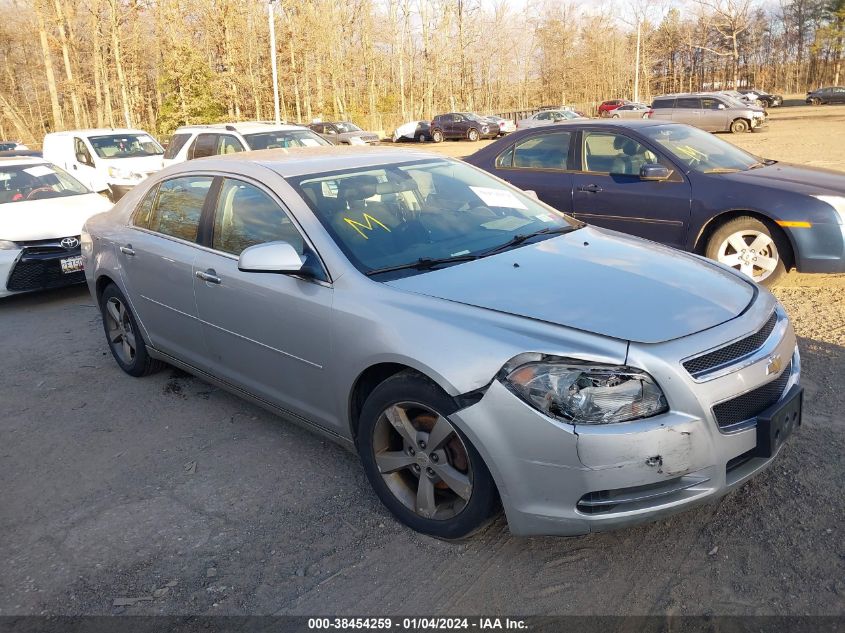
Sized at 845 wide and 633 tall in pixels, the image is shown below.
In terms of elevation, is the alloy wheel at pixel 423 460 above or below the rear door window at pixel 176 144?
below

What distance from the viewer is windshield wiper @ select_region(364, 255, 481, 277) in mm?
3355

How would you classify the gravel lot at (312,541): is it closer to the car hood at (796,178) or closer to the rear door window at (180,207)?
the rear door window at (180,207)

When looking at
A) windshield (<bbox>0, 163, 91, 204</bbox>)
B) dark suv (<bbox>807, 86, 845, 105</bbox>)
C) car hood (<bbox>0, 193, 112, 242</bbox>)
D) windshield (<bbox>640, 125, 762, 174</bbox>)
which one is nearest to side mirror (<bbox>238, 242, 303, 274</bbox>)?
windshield (<bbox>640, 125, 762, 174</bbox>)

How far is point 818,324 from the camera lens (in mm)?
5492

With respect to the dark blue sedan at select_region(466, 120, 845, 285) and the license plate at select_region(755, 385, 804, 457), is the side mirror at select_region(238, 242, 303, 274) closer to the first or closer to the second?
the license plate at select_region(755, 385, 804, 457)

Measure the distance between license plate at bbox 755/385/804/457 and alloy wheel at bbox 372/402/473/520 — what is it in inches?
44.1

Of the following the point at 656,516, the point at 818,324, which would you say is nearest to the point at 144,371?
the point at 656,516

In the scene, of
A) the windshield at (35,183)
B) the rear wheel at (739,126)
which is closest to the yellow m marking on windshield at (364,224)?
the windshield at (35,183)

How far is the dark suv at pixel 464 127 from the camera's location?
38.9m

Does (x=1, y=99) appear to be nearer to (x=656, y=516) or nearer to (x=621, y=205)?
(x=621, y=205)

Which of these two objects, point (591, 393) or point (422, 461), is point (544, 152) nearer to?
Answer: point (422, 461)

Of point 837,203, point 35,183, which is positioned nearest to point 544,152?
point 837,203

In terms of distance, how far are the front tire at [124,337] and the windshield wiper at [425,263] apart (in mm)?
2446

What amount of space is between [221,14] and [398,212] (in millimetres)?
38214
